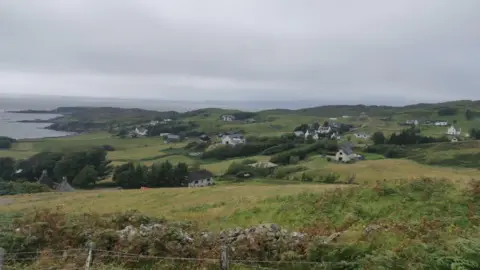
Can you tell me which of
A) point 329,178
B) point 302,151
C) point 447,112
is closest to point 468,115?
point 447,112

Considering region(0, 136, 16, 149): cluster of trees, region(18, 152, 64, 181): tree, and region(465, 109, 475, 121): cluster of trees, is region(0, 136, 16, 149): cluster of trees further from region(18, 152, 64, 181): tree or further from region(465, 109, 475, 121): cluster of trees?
region(465, 109, 475, 121): cluster of trees

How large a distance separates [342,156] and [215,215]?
6387 centimetres

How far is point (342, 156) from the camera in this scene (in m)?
80.2

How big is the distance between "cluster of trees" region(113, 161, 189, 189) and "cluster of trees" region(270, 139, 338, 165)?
24023mm

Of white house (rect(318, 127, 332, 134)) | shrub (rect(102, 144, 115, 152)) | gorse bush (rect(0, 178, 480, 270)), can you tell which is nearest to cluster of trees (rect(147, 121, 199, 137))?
shrub (rect(102, 144, 115, 152))

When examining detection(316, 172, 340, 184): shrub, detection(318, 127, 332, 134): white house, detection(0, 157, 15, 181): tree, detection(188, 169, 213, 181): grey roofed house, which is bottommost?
detection(0, 157, 15, 181): tree

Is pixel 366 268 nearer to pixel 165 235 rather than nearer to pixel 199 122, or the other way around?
pixel 165 235

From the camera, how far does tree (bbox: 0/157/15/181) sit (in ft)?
283

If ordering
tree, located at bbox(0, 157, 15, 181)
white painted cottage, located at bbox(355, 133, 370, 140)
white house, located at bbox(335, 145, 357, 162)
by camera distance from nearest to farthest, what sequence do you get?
1. white house, located at bbox(335, 145, 357, 162)
2. tree, located at bbox(0, 157, 15, 181)
3. white painted cottage, located at bbox(355, 133, 370, 140)

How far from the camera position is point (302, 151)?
304ft

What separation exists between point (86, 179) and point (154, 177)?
14.5 meters

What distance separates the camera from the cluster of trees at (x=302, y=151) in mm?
86375

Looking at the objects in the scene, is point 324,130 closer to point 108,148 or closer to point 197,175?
point 108,148

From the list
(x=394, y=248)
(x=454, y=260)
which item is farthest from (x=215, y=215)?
(x=454, y=260)
